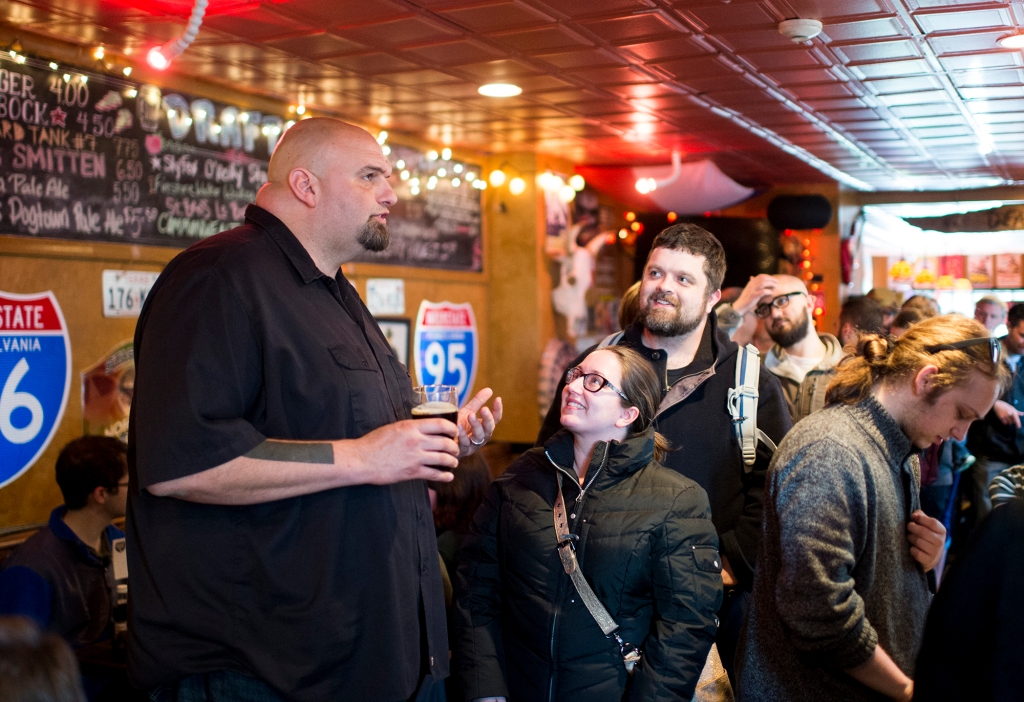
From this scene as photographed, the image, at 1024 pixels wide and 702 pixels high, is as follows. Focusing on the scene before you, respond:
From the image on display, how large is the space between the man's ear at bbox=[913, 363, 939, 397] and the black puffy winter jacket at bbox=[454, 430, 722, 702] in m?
0.66

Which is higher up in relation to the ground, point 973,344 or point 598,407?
point 973,344

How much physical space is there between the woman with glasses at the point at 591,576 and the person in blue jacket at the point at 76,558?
1.71 meters

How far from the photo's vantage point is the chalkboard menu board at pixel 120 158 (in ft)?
14.4

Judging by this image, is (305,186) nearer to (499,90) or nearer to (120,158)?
(120,158)

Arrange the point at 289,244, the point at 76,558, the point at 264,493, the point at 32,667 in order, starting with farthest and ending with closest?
the point at 76,558 → the point at 289,244 → the point at 264,493 → the point at 32,667

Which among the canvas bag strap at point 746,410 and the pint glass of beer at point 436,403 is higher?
the pint glass of beer at point 436,403

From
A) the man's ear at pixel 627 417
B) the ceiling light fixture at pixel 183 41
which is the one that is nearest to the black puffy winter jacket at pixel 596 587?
the man's ear at pixel 627 417

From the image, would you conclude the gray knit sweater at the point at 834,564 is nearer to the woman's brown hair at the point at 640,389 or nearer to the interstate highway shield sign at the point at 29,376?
the woman's brown hair at the point at 640,389

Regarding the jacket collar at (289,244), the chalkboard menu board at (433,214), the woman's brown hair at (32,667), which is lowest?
the woman's brown hair at (32,667)

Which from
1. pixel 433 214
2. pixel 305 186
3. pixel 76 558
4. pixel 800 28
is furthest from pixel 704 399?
pixel 433 214

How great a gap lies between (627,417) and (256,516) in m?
1.14

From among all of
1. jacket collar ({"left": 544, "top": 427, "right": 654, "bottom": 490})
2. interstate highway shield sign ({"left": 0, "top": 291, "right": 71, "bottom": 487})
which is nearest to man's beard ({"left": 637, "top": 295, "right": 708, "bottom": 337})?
jacket collar ({"left": 544, "top": 427, "right": 654, "bottom": 490})

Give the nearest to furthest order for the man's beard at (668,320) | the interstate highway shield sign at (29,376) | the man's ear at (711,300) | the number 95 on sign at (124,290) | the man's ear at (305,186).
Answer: the man's ear at (305,186), the man's beard at (668,320), the man's ear at (711,300), the interstate highway shield sign at (29,376), the number 95 on sign at (124,290)

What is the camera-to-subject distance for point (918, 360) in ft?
6.76
